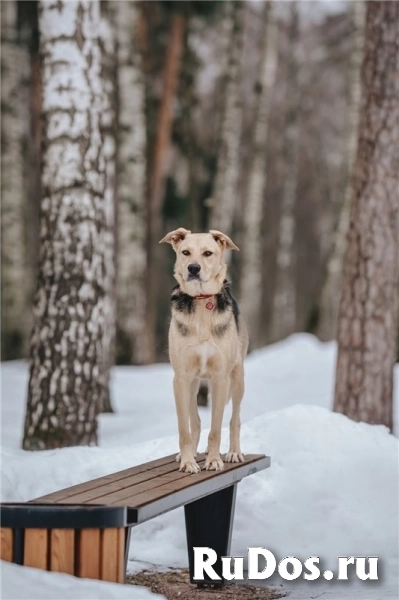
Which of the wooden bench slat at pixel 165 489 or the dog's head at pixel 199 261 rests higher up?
the dog's head at pixel 199 261

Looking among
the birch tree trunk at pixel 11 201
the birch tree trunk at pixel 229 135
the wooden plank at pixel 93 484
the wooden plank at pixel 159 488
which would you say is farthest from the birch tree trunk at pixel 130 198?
the wooden plank at pixel 159 488

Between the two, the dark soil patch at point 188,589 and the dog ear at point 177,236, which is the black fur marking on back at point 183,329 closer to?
the dog ear at point 177,236

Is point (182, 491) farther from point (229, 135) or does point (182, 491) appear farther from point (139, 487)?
point (229, 135)

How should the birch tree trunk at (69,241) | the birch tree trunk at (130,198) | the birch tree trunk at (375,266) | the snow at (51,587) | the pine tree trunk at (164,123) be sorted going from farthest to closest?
the pine tree trunk at (164,123), the birch tree trunk at (130,198), the birch tree trunk at (375,266), the birch tree trunk at (69,241), the snow at (51,587)

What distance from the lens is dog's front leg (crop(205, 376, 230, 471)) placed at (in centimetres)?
587

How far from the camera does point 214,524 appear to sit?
6320 millimetres

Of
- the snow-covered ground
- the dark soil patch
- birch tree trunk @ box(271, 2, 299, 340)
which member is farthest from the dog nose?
birch tree trunk @ box(271, 2, 299, 340)

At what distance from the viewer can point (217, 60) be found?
27.7 m

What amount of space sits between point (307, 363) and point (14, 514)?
10.4 m

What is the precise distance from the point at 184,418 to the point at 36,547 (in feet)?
5.46

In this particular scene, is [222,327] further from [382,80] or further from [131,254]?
[131,254]

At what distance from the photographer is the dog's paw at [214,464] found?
5844mm

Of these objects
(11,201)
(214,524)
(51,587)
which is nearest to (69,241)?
(214,524)

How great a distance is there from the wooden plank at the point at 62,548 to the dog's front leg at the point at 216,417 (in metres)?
1.68
